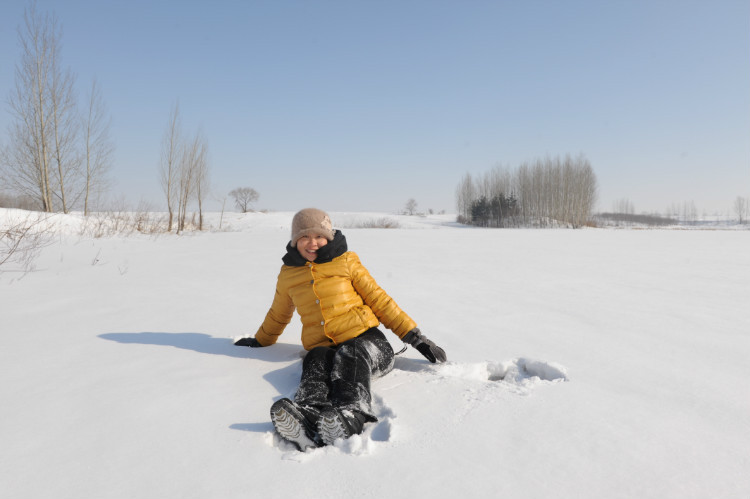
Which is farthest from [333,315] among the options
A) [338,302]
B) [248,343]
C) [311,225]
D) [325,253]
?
[248,343]

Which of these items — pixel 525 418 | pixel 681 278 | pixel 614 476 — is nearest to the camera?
pixel 614 476

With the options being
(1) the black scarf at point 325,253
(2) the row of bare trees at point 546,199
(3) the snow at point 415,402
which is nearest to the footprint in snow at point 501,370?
(3) the snow at point 415,402

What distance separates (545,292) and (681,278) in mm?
2103

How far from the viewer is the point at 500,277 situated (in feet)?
16.4

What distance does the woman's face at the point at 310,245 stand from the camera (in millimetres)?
2121

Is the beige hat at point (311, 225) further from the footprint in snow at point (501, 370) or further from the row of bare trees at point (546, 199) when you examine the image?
the row of bare trees at point (546, 199)

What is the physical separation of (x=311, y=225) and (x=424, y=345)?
0.84m

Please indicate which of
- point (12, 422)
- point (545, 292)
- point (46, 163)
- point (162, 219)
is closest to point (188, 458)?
point (12, 422)

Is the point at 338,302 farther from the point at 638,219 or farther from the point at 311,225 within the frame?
the point at 638,219

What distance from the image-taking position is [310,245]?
6.98 ft

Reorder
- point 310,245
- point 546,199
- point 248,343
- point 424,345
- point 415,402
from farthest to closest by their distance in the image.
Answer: point 546,199 → point 248,343 → point 310,245 → point 424,345 → point 415,402

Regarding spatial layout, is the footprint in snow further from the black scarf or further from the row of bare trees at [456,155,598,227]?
the row of bare trees at [456,155,598,227]

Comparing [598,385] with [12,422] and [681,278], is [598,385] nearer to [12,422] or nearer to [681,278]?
[12,422]

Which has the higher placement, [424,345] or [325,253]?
[325,253]
